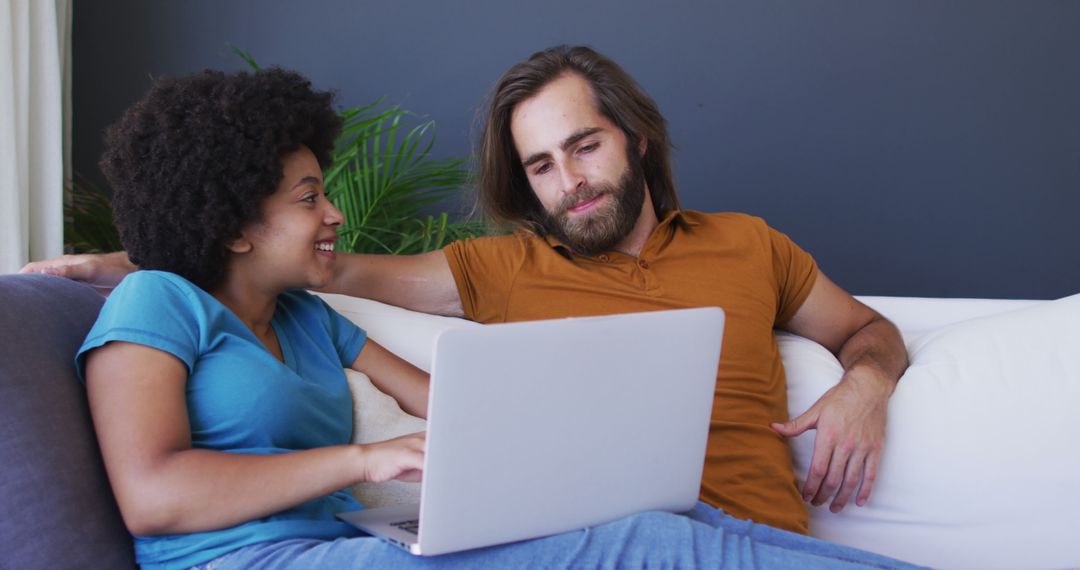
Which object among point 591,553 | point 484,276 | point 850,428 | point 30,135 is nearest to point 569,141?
point 484,276

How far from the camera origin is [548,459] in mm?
1103

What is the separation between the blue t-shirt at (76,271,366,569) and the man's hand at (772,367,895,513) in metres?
0.77

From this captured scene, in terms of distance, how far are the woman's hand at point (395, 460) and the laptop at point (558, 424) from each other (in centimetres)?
7

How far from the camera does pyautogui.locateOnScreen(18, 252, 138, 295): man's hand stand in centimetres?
150

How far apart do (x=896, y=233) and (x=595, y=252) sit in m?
1.45

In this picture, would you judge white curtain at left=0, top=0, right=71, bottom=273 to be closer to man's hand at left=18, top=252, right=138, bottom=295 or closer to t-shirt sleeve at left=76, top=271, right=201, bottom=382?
man's hand at left=18, top=252, right=138, bottom=295

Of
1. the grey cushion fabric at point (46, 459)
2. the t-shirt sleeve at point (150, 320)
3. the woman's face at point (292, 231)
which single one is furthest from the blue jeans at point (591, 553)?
the woman's face at point (292, 231)

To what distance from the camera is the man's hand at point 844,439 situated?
1669 millimetres

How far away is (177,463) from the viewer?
116 cm

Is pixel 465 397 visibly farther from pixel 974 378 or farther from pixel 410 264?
pixel 974 378

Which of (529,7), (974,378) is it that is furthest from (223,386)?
(529,7)

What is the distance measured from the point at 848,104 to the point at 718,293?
55.4 inches

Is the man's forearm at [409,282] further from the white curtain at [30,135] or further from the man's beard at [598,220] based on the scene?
the white curtain at [30,135]

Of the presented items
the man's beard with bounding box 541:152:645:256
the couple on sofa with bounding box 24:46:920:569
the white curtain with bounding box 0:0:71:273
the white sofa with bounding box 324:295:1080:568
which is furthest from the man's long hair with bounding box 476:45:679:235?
the white curtain with bounding box 0:0:71:273
